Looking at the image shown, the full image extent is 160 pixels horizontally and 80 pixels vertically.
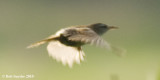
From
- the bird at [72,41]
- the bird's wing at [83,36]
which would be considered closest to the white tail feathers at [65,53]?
the bird at [72,41]

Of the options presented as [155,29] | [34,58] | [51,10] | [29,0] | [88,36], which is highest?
[29,0]

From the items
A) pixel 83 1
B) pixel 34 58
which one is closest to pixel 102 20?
pixel 83 1

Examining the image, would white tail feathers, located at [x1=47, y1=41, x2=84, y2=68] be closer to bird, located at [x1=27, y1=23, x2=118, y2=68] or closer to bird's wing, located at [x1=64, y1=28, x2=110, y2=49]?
bird, located at [x1=27, y1=23, x2=118, y2=68]

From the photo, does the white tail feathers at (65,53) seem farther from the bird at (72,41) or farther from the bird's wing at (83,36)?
the bird's wing at (83,36)

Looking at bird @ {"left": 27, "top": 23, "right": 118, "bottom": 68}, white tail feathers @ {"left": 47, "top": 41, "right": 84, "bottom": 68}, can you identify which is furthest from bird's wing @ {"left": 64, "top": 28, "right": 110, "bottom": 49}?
white tail feathers @ {"left": 47, "top": 41, "right": 84, "bottom": 68}

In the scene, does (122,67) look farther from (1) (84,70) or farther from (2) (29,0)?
(2) (29,0)

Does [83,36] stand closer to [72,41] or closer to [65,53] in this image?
[72,41]

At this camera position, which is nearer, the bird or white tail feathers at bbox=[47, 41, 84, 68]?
the bird
